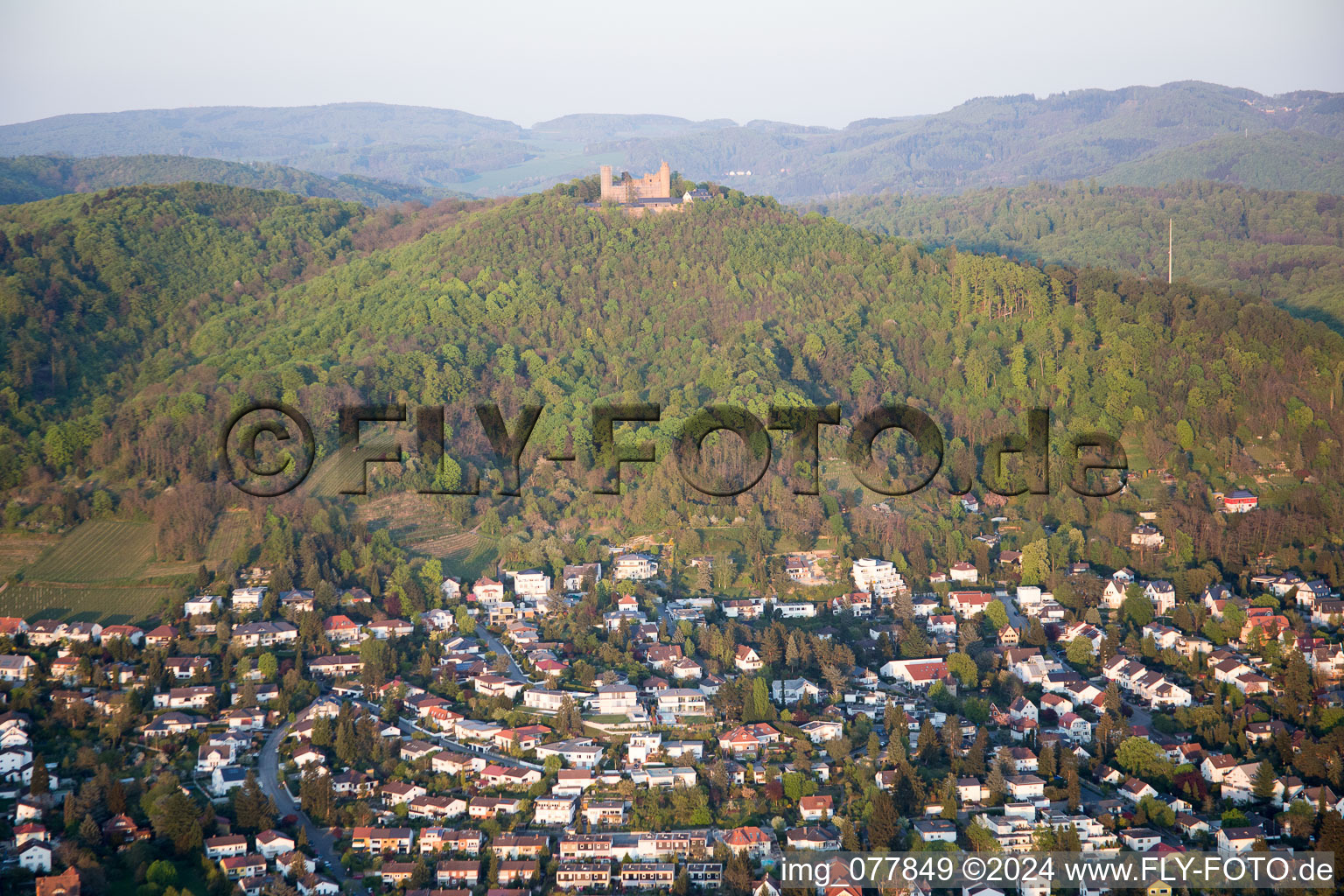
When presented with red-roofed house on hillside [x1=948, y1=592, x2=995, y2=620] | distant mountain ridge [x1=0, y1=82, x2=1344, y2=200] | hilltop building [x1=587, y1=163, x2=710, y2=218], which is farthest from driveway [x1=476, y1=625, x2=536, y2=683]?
distant mountain ridge [x1=0, y1=82, x2=1344, y2=200]

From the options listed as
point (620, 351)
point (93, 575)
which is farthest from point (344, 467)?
point (620, 351)

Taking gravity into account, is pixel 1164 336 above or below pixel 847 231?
below

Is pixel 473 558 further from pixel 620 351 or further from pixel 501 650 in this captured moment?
pixel 620 351

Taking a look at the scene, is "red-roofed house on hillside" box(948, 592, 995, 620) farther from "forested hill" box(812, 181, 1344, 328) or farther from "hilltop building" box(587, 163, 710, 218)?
"forested hill" box(812, 181, 1344, 328)

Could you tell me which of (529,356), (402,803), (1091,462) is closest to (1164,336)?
(1091,462)

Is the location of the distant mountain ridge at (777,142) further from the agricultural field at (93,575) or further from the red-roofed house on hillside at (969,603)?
the agricultural field at (93,575)

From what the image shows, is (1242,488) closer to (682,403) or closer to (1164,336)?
(1164,336)
